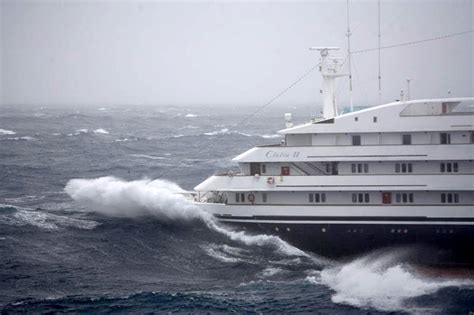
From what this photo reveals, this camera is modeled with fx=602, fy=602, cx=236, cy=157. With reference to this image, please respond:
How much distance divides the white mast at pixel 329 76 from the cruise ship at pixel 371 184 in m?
2.31

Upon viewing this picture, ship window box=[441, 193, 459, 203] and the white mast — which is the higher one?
the white mast

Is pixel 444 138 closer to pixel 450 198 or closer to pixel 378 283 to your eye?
pixel 450 198

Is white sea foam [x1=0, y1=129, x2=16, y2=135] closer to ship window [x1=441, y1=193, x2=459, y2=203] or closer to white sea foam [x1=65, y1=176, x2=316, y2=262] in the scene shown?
white sea foam [x1=65, y1=176, x2=316, y2=262]

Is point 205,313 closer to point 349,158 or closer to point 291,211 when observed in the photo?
point 291,211

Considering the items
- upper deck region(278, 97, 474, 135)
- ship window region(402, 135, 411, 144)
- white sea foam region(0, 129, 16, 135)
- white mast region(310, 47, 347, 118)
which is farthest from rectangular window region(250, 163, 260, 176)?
white sea foam region(0, 129, 16, 135)

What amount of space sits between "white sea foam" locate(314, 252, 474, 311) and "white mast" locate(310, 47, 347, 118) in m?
8.26

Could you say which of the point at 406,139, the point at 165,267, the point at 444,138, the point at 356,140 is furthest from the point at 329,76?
the point at 165,267

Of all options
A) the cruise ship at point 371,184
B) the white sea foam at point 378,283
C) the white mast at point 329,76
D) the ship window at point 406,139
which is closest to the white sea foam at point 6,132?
the cruise ship at point 371,184

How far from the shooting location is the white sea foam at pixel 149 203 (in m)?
29.9

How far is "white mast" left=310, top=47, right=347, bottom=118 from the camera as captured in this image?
104ft

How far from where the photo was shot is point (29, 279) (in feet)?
82.4

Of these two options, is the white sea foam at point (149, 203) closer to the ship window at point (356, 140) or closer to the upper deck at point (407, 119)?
the ship window at point (356, 140)

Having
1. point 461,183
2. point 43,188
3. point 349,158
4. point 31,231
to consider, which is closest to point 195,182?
point 43,188

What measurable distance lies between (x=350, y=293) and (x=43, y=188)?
2874cm
